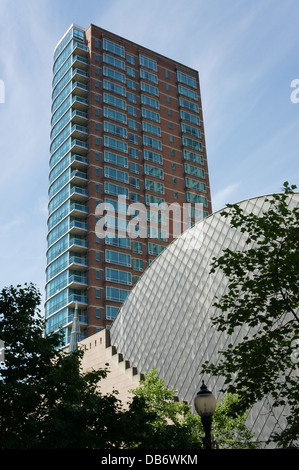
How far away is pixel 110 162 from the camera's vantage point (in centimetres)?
8438

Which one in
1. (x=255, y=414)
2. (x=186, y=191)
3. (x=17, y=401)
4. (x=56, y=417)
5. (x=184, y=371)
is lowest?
(x=56, y=417)

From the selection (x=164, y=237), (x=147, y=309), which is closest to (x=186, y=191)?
(x=164, y=237)

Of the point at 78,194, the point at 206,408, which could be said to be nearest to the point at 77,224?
the point at 78,194

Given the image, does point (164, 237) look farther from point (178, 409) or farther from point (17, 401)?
point (17, 401)

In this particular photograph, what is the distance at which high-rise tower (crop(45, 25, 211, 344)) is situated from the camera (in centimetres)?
7656

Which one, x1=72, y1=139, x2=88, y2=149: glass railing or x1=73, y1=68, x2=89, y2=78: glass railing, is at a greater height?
x1=73, y1=68, x2=89, y2=78: glass railing

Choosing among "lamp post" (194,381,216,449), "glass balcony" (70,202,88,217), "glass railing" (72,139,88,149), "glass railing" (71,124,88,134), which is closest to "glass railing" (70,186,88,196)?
"glass balcony" (70,202,88,217)

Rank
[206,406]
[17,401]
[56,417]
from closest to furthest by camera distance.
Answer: [206,406] → [56,417] → [17,401]

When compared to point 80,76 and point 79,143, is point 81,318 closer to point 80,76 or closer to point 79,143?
point 79,143

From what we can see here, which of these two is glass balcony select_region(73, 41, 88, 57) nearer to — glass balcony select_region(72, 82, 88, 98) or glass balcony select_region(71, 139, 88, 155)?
glass balcony select_region(72, 82, 88, 98)

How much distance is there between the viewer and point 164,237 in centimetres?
8512

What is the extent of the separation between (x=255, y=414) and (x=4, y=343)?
59.3ft

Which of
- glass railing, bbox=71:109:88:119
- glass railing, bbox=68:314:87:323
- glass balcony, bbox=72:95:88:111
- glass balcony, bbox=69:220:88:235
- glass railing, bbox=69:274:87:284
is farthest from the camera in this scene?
glass balcony, bbox=72:95:88:111
